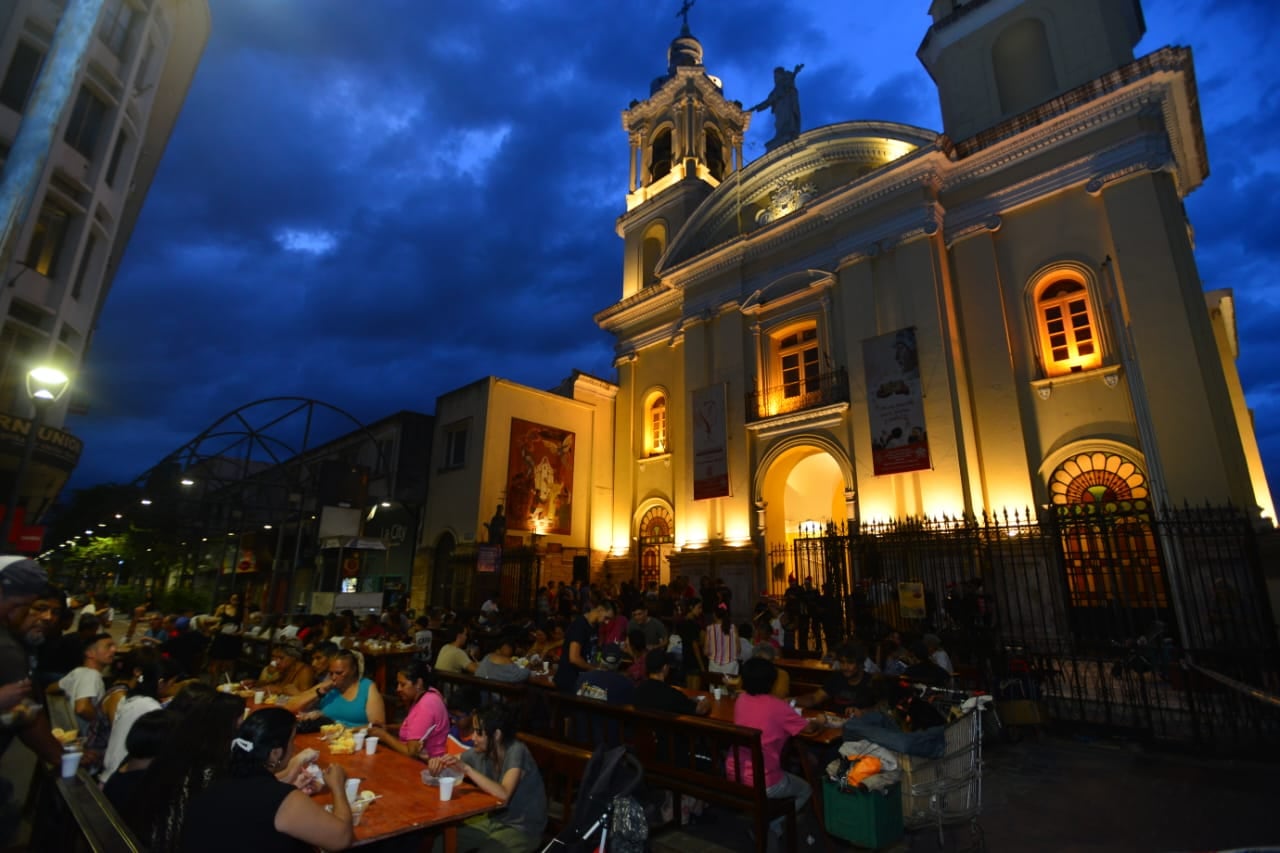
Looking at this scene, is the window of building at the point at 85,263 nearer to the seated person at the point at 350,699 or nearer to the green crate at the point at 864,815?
the seated person at the point at 350,699

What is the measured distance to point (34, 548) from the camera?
15.8 m

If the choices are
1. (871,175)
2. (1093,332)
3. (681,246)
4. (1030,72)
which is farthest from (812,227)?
(1093,332)

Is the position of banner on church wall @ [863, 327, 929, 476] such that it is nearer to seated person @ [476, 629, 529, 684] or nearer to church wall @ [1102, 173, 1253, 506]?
church wall @ [1102, 173, 1253, 506]

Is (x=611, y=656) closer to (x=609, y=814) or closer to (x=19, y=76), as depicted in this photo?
(x=609, y=814)

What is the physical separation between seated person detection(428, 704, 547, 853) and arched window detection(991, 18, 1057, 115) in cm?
1820

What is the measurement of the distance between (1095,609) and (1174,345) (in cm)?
532

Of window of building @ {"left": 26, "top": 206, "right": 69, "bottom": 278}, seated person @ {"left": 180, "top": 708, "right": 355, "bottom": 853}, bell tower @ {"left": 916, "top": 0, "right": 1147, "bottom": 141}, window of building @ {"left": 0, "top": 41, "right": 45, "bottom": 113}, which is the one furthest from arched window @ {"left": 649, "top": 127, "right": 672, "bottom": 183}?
seated person @ {"left": 180, "top": 708, "right": 355, "bottom": 853}

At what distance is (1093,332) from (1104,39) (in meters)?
7.17

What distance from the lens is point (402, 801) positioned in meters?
3.32

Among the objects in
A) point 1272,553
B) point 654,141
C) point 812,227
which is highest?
point 654,141

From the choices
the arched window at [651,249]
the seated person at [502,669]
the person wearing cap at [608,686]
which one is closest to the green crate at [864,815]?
the person wearing cap at [608,686]

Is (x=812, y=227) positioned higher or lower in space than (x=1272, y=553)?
higher

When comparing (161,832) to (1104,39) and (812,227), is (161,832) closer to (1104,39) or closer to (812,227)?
(812,227)

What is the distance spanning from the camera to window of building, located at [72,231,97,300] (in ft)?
64.0
